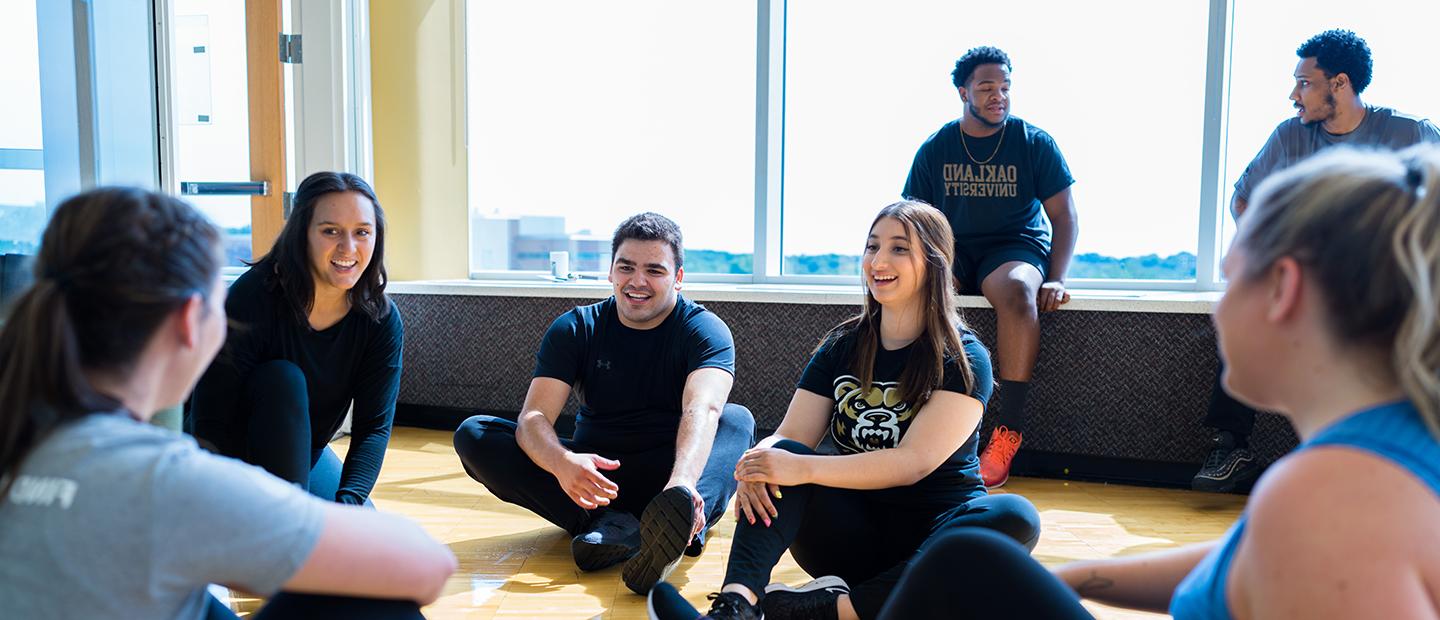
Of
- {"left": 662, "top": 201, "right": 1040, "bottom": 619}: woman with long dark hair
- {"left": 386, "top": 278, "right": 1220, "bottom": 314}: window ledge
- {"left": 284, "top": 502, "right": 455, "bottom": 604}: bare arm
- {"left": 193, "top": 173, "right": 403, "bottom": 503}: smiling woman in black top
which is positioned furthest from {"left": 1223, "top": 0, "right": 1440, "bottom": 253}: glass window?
{"left": 284, "top": 502, "right": 455, "bottom": 604}: bare arm

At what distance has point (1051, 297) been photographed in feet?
10.4

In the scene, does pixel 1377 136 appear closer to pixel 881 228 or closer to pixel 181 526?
pixel 881 228

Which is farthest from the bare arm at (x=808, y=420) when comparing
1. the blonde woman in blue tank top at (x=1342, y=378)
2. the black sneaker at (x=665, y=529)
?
the blonde woman in blue tank top at (x=1342, y=378)

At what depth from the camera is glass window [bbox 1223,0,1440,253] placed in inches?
126

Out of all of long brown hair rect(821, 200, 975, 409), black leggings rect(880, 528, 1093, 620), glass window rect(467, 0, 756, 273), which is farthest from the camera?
glass window rect(467, 0, 756, 273)

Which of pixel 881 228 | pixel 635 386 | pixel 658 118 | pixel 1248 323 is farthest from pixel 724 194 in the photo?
pixel 1248 323

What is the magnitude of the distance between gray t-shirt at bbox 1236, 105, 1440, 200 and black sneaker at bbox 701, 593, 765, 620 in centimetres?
197

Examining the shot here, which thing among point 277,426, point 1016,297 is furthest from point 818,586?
point 1016,297

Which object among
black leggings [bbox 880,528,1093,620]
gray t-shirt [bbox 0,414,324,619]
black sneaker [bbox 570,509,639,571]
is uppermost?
gray t-shirt [bbox 0,414,324,619]

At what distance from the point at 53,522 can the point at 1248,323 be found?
0.89 m

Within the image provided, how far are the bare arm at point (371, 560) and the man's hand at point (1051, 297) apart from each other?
8.35 feet

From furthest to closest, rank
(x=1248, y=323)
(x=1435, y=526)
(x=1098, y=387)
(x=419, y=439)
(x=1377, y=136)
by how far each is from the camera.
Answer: (x=419, y=439) < (x=1098, y=387) < (x=1377, y=136) < (x=1248, y=323) < (x=1435, y=526)

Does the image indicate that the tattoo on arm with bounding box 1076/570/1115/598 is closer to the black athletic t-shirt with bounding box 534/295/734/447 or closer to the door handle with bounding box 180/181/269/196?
the black athletic t-shirt with bounding box 534/295/734/447

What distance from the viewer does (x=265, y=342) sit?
6.91 ft
